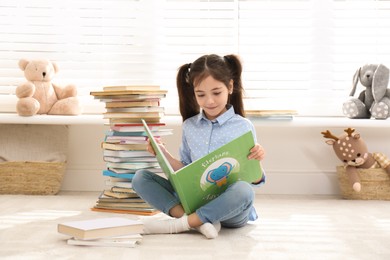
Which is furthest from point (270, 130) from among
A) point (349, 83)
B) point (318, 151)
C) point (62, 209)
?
point (62, 209)

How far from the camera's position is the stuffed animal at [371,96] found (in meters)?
3.16

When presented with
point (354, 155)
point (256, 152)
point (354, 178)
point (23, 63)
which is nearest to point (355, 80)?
point (354, 155)

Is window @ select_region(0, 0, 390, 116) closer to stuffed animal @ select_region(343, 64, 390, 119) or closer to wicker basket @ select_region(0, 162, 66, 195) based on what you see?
stuffed animal @ select_region(343, 64, 390, 119)

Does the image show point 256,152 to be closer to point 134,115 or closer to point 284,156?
point 134,115

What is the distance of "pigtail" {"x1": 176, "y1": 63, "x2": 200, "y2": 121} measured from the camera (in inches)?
92.5

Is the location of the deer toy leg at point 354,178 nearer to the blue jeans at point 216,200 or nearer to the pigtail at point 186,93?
the blue jeans at point 216,200

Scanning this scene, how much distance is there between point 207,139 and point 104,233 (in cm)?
56

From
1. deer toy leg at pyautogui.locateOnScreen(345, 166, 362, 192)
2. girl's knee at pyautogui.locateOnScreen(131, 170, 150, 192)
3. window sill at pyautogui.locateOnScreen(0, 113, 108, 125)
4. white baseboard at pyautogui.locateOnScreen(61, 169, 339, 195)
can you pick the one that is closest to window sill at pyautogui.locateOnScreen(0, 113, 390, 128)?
window sill at pyautogui.locateOnScreen(0, 113, 108, 125)

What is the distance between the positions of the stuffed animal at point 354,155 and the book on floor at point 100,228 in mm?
1440

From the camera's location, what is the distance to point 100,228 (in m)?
1.89

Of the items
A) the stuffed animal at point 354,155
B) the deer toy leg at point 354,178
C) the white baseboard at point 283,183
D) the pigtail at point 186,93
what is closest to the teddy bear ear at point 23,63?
the white baseboard at point 283,183

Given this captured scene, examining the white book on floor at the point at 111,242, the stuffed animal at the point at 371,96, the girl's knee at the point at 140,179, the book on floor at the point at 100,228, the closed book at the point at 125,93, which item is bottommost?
the white book on floor at the point at 111,242

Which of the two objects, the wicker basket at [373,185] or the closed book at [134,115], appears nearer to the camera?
the closed book at [134,115]

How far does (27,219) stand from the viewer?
2.39 m
